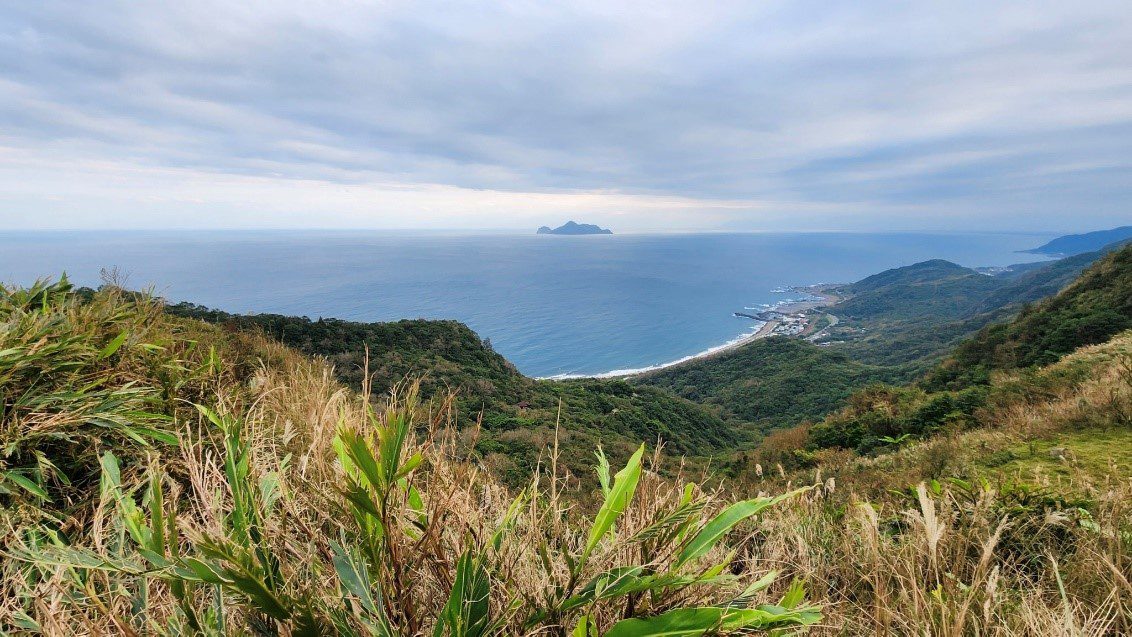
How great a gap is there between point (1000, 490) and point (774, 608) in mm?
2648

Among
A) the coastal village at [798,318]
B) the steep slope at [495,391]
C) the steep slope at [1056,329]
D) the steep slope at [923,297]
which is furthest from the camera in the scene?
the steep slope at [923,297]

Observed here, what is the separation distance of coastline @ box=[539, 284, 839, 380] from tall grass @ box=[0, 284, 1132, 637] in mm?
45417

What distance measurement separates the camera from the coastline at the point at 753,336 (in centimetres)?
6475

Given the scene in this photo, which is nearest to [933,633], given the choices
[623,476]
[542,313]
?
[623,476]

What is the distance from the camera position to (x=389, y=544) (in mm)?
1062

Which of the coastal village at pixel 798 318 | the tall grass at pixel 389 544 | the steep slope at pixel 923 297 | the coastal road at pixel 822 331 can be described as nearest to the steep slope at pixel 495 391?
the tall grass at pixel 389 544

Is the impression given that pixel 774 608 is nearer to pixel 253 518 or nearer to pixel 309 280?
pixel 253 518

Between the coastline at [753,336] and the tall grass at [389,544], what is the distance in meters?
45.4

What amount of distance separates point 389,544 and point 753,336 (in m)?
95.8

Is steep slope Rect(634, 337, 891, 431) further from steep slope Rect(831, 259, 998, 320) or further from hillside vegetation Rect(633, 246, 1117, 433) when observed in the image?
steep slope Rect(831, 259, 998, 320)

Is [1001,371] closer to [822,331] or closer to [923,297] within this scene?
[822,331]

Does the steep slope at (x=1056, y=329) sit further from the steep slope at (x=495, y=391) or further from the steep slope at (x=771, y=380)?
the steep slope at (x=771, y=380)

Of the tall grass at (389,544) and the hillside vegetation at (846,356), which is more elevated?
the tall grass at (389,544)

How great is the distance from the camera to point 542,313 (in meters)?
94.1
